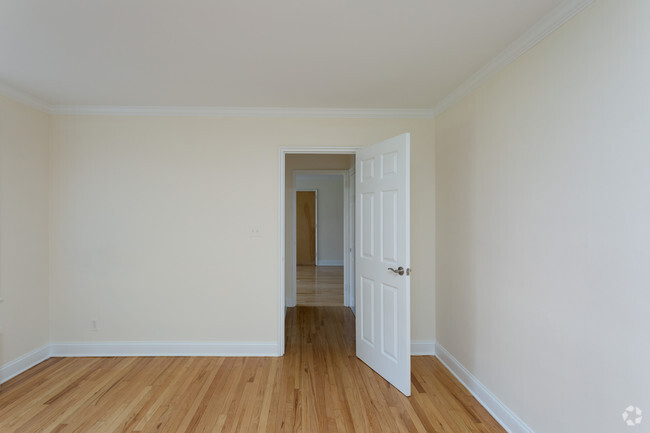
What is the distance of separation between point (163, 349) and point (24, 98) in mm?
2641

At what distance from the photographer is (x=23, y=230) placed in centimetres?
309

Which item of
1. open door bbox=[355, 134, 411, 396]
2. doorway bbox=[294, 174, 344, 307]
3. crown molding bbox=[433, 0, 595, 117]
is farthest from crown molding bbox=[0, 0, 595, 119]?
doorway bbox=[294, 174, 344, 307]

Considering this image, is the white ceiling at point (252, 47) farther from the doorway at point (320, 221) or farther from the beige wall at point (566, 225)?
the doorway at point (320, 221)

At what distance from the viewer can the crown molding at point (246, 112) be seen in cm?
339

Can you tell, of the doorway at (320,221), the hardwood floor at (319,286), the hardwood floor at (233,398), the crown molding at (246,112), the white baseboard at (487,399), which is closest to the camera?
the white baseboard at (487,399)

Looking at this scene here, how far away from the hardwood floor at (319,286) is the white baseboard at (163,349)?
7.19ft

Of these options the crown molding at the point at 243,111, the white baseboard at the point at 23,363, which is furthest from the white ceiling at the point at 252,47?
the white baseboard at the point at 23,363

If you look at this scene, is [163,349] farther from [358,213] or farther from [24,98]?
[24,98]

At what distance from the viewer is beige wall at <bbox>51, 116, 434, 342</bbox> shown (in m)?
3.41

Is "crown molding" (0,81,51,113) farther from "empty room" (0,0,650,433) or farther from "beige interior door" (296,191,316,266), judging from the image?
"beige interior door" (296,191,316,266)

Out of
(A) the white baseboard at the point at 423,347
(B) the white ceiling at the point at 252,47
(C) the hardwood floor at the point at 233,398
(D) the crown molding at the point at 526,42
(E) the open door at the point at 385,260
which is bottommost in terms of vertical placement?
(C) the hardwood floor at the point at 233,398

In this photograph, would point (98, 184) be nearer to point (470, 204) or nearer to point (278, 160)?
point (278, 160)

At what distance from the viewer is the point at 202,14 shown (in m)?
1.82

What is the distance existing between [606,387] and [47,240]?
4.45 m
